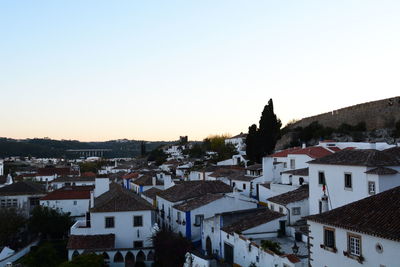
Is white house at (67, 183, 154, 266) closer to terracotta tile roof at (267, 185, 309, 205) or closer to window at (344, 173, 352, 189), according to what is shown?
terracotta tile roof at (267, 185, 309, 205)

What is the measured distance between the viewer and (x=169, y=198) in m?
32.7

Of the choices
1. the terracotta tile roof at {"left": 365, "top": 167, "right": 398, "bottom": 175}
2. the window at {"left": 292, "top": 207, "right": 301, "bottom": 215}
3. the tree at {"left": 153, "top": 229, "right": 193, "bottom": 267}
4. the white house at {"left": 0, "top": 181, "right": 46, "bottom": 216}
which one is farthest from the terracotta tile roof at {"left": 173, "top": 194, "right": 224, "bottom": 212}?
the white house at {"left": 0, "top": 181, "right": 46, "bottom": 216}

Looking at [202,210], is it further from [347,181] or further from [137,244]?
[347,181]

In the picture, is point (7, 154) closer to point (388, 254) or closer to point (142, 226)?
point (142, 226)

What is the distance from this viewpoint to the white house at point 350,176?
1991cm

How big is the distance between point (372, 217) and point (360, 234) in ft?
2.40

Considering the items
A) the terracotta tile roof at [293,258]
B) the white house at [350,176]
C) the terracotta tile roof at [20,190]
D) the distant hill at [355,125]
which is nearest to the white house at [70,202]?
the terracotta tile roof at [20,190]

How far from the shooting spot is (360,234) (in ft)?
42.8

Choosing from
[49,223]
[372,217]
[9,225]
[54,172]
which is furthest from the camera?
[54,172]

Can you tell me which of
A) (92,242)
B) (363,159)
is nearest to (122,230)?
(92,242)

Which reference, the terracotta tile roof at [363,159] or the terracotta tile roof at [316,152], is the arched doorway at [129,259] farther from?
the terracotta tile roof at [316,152]

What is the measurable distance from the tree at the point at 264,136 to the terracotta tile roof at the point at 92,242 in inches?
1248

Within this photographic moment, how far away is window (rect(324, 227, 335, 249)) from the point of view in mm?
14453

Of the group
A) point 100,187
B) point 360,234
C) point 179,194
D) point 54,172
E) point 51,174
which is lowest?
point 51,174
